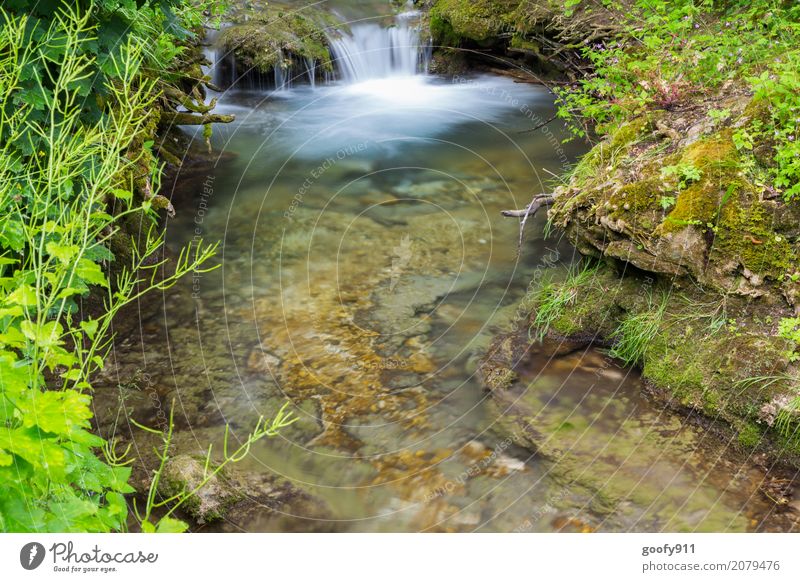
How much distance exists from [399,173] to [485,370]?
12.5 ft

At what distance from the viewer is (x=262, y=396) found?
188 inches

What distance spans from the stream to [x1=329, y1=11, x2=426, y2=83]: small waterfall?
1.85 meters

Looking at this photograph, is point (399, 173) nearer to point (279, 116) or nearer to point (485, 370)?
point (279, 116)

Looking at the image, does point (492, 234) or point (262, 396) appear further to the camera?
point (492, 234)

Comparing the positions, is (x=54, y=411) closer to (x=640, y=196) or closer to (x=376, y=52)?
(x=640, y=196)

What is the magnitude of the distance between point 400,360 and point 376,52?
7.21 m

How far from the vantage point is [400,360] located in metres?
5.09

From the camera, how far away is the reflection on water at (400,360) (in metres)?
3.88

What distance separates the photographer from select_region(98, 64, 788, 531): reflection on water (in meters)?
3.88

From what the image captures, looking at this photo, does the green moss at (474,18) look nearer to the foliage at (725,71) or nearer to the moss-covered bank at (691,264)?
the foliage at (725,71)

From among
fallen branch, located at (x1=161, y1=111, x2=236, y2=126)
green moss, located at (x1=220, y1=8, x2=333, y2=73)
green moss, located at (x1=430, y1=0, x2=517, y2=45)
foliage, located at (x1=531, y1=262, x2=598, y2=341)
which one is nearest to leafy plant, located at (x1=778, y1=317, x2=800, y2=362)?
foliage, located at (x1=531, y1=262, x2=598, y2=341)

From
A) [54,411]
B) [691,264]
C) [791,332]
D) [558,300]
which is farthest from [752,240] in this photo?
[54,411]

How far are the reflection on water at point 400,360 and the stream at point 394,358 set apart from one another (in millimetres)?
16
